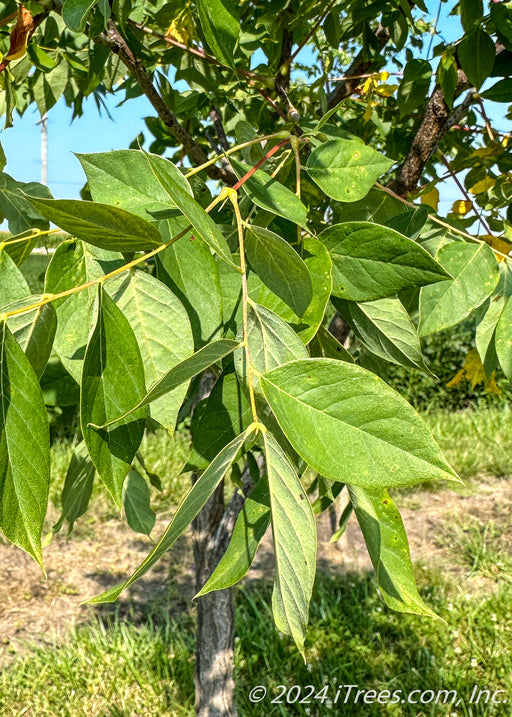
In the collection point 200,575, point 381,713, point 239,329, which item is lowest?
→ point 381,713

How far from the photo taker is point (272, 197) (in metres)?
0.54

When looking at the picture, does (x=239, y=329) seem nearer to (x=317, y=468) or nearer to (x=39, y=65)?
(x=317, y=468)

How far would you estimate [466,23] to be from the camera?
3.07ft

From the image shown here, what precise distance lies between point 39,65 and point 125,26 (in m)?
0.16

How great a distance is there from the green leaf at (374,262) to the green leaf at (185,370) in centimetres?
14

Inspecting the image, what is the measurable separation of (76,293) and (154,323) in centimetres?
10

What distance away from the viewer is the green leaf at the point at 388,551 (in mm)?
566

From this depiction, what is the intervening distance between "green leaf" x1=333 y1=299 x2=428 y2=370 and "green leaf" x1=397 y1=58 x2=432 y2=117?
0.64 m

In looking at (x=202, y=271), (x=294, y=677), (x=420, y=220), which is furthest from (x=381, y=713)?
(x=202, y=271)

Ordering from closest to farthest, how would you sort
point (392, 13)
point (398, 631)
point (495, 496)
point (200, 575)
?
1. point (392, 13)
2. point (200, 575)
3. point (398, 631)
4. point (495, 496)

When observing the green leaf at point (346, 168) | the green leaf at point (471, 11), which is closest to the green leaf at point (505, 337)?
the green leaf at point (346, 168)

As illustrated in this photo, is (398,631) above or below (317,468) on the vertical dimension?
below

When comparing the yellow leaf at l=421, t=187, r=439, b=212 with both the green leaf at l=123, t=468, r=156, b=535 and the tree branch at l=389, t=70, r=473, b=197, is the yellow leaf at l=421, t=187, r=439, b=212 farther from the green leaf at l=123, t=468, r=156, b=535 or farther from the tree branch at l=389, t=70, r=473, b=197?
the green leaf at l=123, t=468, r=156, b=535

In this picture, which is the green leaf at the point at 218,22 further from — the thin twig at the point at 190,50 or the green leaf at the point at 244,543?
the thin twig at the point at 190,50
